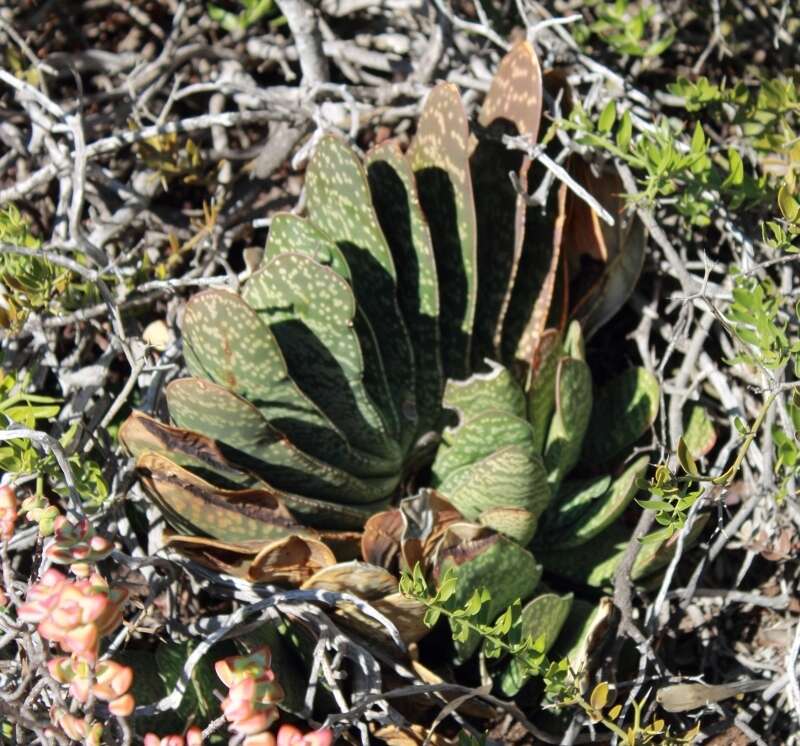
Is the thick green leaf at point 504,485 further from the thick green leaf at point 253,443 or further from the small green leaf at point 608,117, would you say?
the small green leaf at point 608,117

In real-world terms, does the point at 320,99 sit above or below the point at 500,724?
above

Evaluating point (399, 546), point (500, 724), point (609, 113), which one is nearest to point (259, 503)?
point (399, 546)

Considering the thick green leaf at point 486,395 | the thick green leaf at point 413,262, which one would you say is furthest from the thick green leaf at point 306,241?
the thick green leaf at point 486,395

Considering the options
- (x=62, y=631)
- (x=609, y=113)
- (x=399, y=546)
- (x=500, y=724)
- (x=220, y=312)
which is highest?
(x=609, y=113)

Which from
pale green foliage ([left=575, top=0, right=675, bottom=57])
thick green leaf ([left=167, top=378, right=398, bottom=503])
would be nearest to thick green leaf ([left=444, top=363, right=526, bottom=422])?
thick green leaf ([left=167, top=378, right=398, bottom=503])

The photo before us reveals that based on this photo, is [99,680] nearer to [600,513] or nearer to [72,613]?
[72,613]

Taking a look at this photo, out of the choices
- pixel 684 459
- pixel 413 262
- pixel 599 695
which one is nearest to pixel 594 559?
pixel 599 695

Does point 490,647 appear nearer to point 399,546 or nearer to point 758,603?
point 399,546
